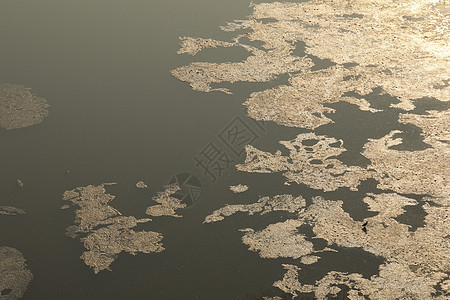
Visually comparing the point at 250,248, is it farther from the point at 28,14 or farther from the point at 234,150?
the point at 28,14

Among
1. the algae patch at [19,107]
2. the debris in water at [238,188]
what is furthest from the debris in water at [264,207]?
the algae patch at [19,107]

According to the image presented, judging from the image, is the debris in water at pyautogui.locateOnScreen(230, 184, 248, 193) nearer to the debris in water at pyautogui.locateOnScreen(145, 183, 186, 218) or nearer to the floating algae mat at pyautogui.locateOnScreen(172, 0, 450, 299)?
the floating algae mat at pyautogui.locateOnScreen(172, 0, 450, 299)

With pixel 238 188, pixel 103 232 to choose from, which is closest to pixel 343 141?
pixel 238 188

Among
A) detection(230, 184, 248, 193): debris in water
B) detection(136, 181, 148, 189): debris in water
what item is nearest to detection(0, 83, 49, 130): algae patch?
detection(136, 181, 148, 189): debris in water

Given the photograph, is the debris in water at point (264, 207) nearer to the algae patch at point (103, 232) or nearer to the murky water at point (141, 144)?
the murky water at point (141, 144)

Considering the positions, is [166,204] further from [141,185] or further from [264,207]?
[264,207]

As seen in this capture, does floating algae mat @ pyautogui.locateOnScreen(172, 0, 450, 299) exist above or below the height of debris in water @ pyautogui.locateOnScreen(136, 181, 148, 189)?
above
